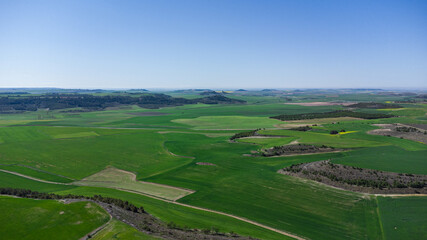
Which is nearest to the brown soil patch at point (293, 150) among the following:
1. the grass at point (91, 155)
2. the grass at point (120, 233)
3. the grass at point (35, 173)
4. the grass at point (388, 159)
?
the grass at point (388, 159)

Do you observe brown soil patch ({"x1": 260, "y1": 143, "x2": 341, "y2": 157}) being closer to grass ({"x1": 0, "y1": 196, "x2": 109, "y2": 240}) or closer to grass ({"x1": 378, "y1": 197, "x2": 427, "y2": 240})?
grass ({"x1": 378, "y1": 197, "x2": 427, "y2": 240})

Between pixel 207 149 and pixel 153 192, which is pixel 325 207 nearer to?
pixel 153 192

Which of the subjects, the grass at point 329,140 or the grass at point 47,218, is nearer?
the grass at point 47,218

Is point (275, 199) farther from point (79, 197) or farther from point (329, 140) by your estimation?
point (329, 140)

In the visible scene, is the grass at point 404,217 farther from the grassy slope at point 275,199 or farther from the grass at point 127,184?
the grass at point 127,184

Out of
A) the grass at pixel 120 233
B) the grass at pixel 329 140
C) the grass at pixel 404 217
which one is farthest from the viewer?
the grass at pixel 329 140

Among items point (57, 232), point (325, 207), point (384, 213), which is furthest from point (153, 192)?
point (384, 213)

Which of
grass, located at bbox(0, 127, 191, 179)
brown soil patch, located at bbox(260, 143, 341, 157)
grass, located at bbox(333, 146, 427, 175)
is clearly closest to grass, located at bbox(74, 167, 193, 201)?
grass, located at bbox(0, 127, 191, 179)
